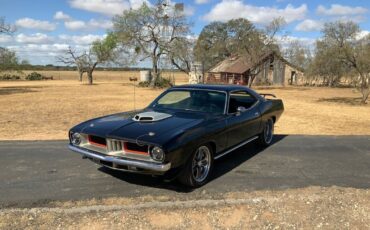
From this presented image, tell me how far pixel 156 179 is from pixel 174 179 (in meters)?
0.59

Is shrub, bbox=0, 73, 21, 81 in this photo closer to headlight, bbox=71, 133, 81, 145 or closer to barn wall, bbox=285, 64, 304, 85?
barn wall, bbox=285, 64, 304, 85

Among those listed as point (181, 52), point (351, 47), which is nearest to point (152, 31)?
point (181, 52)

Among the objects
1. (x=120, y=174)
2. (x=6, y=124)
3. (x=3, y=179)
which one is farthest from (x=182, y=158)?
(x=6, y=124)

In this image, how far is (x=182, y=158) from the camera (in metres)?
4.39

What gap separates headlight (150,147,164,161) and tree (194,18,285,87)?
108ft

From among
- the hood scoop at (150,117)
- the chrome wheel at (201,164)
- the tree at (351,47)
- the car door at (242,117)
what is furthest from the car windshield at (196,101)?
the tree at (351,47)

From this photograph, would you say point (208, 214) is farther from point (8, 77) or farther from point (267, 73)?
point (8, 77)

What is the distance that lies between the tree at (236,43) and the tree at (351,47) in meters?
12.7

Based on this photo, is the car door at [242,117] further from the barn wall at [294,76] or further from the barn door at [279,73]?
the barn wall at [294,76]

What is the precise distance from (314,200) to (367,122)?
34.0ft

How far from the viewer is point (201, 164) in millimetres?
4941

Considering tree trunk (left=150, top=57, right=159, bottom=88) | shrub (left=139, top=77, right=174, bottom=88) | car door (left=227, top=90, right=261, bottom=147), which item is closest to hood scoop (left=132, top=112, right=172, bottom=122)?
car door (left=227, top=90, right=261, bottom=147)

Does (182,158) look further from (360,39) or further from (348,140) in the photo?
(360,39)

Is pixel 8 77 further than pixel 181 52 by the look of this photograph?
Yes
